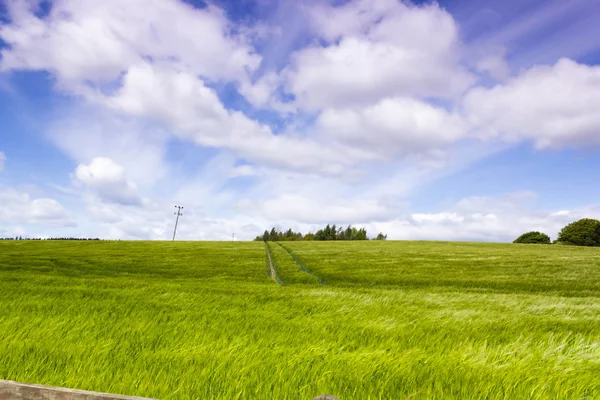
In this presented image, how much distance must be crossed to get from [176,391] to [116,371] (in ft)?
4.30

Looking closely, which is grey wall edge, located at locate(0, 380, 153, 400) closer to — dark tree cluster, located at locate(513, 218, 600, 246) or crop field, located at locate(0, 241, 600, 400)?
crop field, located at locate(0, 241, 600, 400)

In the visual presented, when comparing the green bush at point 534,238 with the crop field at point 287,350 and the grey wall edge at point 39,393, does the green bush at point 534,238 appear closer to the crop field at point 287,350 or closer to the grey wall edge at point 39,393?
the crop field at point 287,350

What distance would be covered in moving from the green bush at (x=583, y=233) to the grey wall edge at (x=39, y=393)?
424 feet

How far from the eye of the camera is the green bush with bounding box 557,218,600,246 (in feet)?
336

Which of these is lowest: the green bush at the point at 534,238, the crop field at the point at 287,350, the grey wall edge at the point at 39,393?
the crop field at the point at 287,350

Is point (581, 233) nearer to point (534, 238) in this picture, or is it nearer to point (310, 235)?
point (534, 238)

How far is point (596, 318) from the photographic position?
10812 mm

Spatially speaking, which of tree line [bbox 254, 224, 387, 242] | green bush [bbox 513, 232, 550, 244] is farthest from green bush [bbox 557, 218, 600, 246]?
tree line [bbox 254, 224, 387, 242]

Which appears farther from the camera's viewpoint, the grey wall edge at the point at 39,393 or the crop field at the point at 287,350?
the crop field at the point at 287,350

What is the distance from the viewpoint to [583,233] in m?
103

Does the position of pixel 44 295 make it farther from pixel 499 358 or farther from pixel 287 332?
pixel 499 358

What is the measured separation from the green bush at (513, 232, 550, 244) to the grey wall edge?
135492 mm

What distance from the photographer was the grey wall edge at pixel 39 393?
6.87 feet

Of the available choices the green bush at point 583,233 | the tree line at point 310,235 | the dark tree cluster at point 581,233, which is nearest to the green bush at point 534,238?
the dark tree cluster at point 581,233
